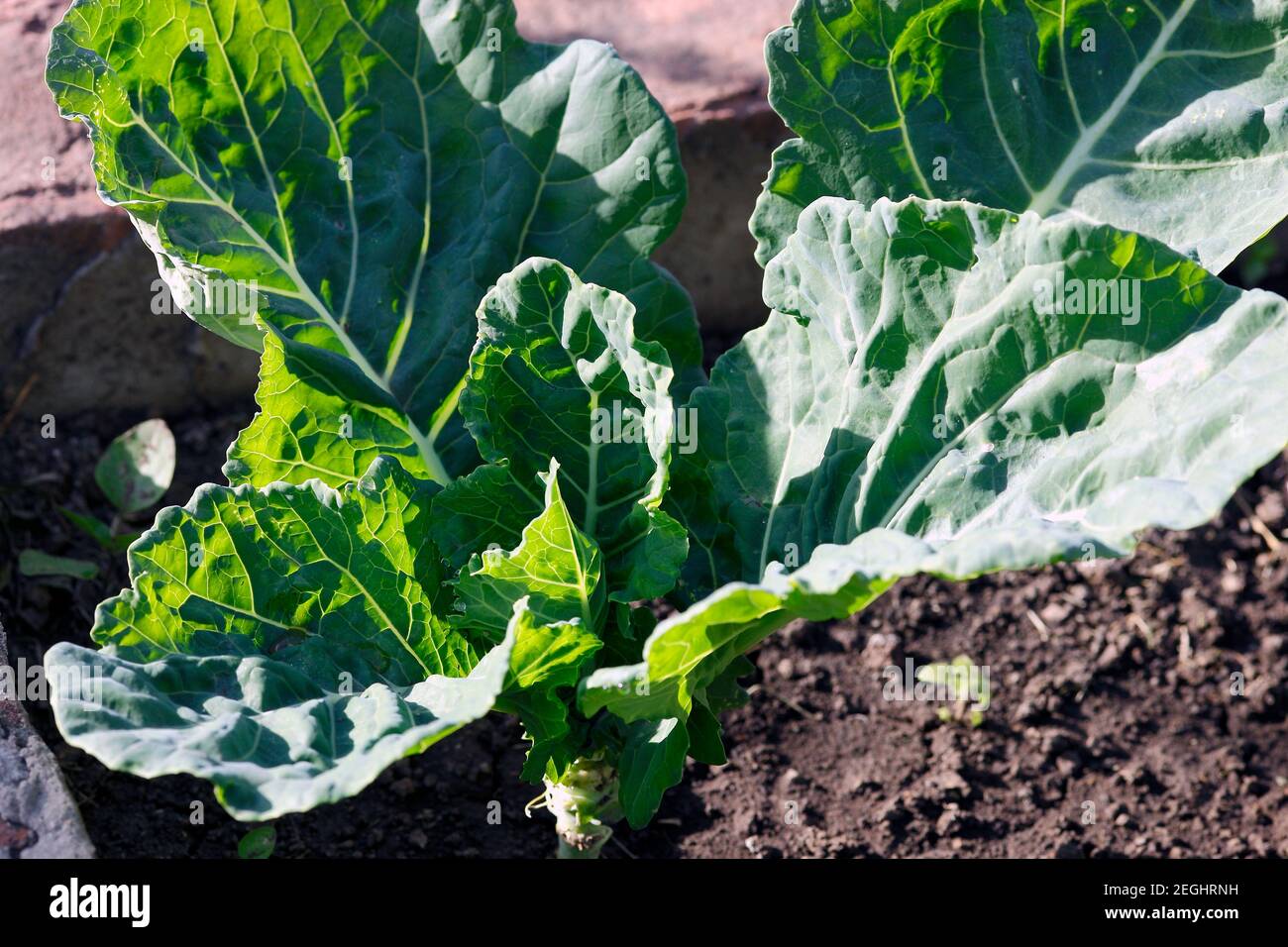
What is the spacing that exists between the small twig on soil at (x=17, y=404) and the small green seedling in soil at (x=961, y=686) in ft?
7.91

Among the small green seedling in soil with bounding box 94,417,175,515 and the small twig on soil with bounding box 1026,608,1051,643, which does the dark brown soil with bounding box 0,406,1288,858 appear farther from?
the small green seedling in soil with bounding box 94,417,175,515

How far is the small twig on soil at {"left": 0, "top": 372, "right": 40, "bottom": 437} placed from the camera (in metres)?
3.39

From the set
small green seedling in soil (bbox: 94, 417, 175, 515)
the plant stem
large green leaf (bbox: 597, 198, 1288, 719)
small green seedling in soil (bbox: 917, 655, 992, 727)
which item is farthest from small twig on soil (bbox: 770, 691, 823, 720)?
small green seedling in soil (bbox: 94, 417, 175, 515)

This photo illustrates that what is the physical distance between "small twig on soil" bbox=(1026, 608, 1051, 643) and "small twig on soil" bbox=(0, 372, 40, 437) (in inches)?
105

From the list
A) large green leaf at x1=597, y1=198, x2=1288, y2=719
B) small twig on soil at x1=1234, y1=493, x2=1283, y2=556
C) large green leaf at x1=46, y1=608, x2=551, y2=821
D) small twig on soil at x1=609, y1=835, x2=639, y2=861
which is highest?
large green leaf at x1=597, y1=198, x2=1288, y2=719

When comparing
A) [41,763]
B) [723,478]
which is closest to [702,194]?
[723,478]

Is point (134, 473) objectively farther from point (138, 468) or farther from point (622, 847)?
point (622, 847)

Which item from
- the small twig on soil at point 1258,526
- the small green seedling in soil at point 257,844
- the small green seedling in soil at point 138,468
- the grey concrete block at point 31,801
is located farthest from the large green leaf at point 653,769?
the small twig on soil at point 1258,526

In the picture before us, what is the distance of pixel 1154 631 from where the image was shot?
10.8 feet

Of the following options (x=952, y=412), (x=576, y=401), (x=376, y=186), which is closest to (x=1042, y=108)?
(x=952, y=412)

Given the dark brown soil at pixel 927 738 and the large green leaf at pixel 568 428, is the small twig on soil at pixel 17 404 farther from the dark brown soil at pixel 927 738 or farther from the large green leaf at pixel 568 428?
the large green leaf at pixel 568 428

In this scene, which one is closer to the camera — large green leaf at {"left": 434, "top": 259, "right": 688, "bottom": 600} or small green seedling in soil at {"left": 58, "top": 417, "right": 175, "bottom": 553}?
large green leaf at {"left": 434, "top": 259, "right": 688, "bottom": 600}

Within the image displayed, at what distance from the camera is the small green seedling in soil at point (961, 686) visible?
3098 millimetres

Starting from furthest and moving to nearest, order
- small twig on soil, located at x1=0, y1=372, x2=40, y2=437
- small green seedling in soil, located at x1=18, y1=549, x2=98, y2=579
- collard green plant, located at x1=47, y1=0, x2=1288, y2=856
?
small twig on soil, located at x1=0, y1=372, x2=40, y2=437 → small green seedling in soil, located at x1=18, y1=549, x2=98, y2=579 → collard green plant, located at x1=47, y1=0, x2=1288, y2=856
